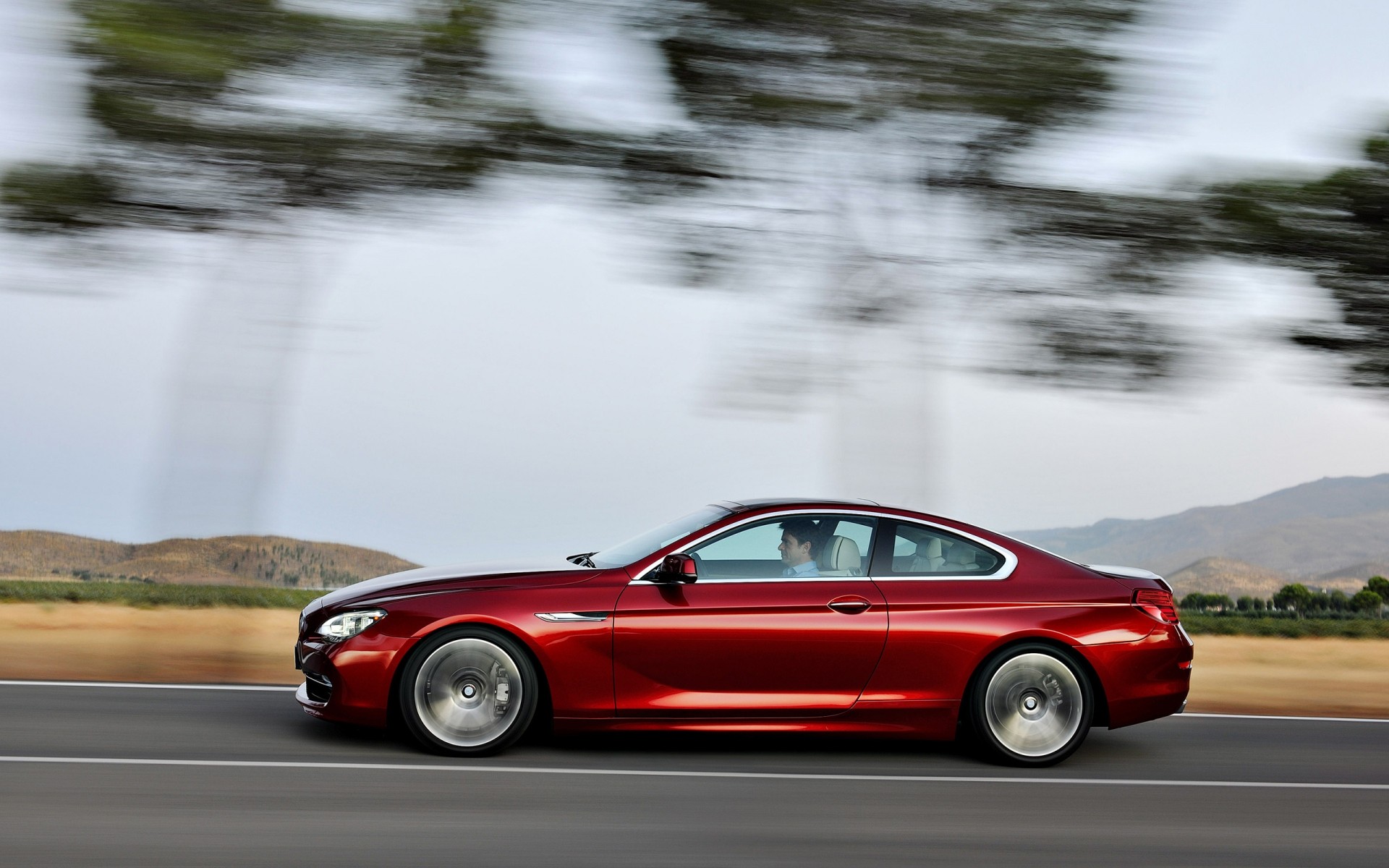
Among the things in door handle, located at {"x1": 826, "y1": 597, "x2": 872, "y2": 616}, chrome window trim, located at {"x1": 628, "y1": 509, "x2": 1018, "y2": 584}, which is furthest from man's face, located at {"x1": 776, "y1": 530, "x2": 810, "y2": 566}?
door handle, located at {"x1": 826, "y1": 597, "x2": 872, "y2": 616}

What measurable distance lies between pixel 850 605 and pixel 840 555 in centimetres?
33

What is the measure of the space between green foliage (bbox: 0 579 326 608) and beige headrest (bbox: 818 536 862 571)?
5.51 metres

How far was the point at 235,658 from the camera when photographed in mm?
10961

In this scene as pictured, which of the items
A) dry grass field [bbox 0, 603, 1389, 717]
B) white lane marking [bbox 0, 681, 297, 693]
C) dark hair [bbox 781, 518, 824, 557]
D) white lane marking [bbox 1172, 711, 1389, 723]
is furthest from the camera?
dry grass field [bbox 0, 603, 1389, 717]

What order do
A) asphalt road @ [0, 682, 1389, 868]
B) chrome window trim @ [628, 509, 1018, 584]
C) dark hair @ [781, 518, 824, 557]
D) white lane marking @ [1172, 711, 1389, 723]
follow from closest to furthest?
asphalt road @ [0, 682, 1389, 868] → chrome window trim @ [628, 509, 1018, 584] → dark hair @ [781, 518, 824, 557] → white lane marking @ [1172, 711, 1389, 723]

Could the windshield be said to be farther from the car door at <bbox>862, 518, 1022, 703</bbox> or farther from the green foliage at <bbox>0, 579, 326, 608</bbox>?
the green foliage at <bbox>0, 579, 326, 608</bbox>

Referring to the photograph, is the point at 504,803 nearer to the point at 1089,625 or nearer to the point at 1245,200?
the point at 1089,625

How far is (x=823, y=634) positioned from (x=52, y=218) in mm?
7013

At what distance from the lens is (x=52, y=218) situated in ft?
33.5

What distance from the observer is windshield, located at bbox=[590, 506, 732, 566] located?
7.23 meters

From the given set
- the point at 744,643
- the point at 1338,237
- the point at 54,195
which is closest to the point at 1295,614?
the point at 1338,237

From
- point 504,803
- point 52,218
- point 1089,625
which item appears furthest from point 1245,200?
point 52,218

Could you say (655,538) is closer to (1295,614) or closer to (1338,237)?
(1338,237)

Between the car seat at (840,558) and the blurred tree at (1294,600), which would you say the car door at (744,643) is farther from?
the blurred tree at (1294,600)
